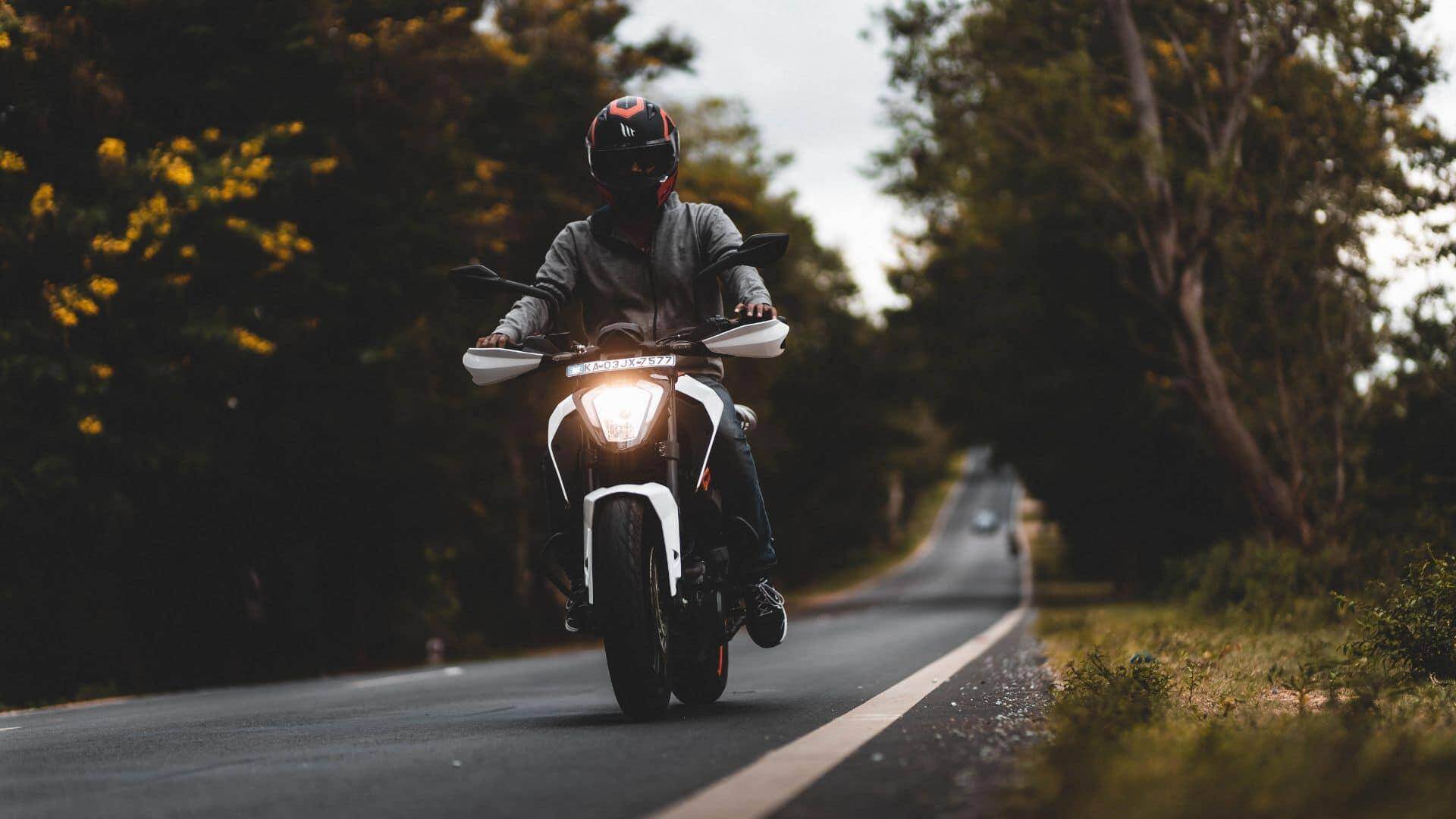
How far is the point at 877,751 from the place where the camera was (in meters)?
4.27

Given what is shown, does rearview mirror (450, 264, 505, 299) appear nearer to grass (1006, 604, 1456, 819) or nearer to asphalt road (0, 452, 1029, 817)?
asphalt road (0, 452, 1029, 817)

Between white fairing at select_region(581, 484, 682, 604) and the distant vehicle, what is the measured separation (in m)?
82.4

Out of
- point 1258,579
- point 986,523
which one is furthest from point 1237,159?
point 986,523

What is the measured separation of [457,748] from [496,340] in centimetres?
155

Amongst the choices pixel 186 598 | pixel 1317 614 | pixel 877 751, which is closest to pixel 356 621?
pixel 186 598

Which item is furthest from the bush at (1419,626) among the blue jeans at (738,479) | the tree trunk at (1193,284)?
the tree trunk at (1193,284)

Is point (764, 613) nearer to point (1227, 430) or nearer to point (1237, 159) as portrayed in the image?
point (1237, 159)

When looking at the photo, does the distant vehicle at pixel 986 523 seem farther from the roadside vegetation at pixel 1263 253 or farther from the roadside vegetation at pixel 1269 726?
the roadside vegetation at pixel 1269 726

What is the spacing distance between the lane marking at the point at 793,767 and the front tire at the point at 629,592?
0.67 metres

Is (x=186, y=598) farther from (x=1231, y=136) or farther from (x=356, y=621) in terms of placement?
(x=1231, y=136)

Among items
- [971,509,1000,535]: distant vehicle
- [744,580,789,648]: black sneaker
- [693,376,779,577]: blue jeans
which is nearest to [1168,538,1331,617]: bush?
[744,580,789,648]: black sneaker

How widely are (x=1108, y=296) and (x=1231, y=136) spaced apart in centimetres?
1142

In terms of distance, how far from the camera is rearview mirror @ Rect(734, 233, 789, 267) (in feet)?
18.0

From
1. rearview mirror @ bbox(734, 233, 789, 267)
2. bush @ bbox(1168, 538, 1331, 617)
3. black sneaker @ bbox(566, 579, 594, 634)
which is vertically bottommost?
bush @ bbox(1168, 538, 1331, 617)
